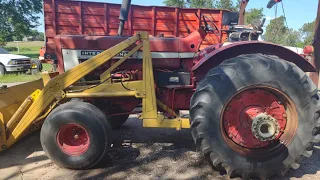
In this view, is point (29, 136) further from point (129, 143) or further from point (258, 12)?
point (258, 12)

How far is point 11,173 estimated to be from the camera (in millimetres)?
3281

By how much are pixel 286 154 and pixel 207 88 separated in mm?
1173

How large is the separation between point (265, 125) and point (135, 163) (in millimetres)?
1683

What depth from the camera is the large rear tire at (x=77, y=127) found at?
10.6ft

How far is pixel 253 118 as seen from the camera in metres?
3.03

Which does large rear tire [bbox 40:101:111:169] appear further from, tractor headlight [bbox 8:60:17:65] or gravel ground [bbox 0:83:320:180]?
tractor headlight [bbox 8:60:17:65]

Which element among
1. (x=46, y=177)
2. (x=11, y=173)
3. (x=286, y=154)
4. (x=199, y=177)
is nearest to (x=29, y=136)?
(x=11, y=173)

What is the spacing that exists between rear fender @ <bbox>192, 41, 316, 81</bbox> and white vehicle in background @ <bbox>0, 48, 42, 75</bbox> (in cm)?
1219

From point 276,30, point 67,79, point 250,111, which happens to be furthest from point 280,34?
point 67,79

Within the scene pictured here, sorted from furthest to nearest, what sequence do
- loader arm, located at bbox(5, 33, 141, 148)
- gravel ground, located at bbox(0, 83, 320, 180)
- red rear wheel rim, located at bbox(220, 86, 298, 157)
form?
loader arm, located at bbox(5, 33, 141, 148) < gravel ground, located at bbox(0, 83, 320, 180) < red rear wheel rim, located at bbox(220, 86, 298, 157)

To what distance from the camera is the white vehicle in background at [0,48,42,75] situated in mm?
12975

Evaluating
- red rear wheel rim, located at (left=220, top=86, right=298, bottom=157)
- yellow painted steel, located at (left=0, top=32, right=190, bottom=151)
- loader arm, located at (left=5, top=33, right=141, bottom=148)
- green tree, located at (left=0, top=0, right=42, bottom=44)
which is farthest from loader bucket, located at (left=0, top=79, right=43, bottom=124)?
green tree, located at (left=0, top=0, right=42, bottom=44)

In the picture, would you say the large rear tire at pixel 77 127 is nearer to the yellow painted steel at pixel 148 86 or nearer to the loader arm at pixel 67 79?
the loader arm at pixel 67 79

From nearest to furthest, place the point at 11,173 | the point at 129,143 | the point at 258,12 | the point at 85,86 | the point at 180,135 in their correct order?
the point at 11,173 → the point at 85,86 → the point at 129,143 → the point at 180,135 → the point at 258,12
